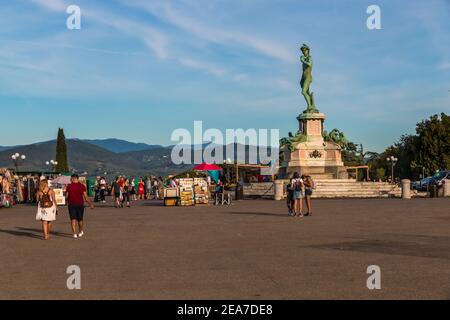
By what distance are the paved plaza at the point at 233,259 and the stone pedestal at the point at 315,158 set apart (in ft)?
94.0

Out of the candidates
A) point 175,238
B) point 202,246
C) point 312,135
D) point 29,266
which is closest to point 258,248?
point 202,246

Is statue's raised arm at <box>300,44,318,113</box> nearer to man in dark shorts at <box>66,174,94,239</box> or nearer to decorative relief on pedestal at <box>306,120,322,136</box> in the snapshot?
decorative relief on pedestal at <box>306,120,322,136</box>

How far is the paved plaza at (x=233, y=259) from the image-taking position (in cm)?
989

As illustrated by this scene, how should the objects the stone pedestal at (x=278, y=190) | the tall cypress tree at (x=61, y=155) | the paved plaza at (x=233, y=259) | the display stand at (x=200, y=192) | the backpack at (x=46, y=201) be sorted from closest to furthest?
the paved plaza at (x=233, y=259), the backpack at (x=46, y=201), the display stand at (x=200, y=192), the stone pedestal at (x=278, y=190), the tall cypress tree at (x=61, y=155)

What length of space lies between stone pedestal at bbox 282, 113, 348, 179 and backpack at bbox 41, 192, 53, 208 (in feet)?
112

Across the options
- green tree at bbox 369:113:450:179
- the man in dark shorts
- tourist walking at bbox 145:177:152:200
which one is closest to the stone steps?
tourist walking at bbox 145:177:152:200

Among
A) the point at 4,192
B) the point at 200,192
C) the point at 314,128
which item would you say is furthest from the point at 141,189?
the point at 4,192

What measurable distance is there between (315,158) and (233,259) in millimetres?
39381

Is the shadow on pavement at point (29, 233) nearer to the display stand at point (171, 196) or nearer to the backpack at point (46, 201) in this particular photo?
the backpack at point (46, 201)

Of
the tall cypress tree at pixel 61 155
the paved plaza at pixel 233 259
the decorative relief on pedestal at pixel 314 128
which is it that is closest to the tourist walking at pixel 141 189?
the decorative relief on pedestal at pixel 314 128

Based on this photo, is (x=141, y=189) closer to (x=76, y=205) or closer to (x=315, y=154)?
(x=315, y=154)

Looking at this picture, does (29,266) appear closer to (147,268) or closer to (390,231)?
(147,268)

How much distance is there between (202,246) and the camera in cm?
1593
